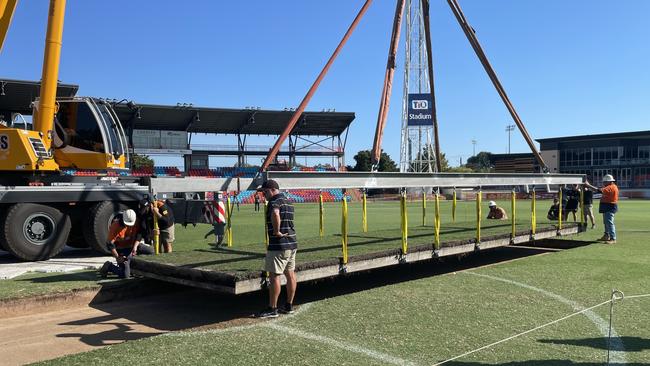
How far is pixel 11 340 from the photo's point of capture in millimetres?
5785

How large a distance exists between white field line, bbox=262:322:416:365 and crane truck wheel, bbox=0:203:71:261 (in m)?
6.65

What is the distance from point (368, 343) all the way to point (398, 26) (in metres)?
8.62

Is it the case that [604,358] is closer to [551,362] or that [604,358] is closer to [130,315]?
[551,362]

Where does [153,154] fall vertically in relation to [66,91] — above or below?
below

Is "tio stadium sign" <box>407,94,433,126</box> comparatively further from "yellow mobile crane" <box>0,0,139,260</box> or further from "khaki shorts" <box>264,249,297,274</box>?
"khaki shorts" <box>264,249,297,274</box>

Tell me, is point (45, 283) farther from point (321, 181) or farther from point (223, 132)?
point (223, 132)

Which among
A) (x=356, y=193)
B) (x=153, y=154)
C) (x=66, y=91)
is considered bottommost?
(x=356, y=193)

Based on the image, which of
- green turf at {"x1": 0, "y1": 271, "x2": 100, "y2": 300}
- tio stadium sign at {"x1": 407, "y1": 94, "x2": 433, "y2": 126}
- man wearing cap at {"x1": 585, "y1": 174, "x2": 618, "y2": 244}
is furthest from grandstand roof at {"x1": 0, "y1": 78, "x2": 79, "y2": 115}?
man wearing cap at {"x1": 585, "y1": 174, "x2": 618, "y2": 244}

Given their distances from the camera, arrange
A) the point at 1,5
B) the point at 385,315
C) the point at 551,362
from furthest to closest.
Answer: the point at 1,5 → the point at 385,315 → the point at 551,362

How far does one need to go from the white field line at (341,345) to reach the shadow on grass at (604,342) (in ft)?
5.17

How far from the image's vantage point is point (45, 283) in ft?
25.4

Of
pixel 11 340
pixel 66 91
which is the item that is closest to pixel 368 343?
pixel 11 340

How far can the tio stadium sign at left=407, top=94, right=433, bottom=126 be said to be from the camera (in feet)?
143

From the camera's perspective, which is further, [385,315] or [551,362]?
[385,315]
